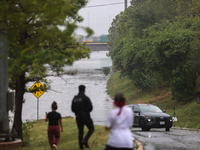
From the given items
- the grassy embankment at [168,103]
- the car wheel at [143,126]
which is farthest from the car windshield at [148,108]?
the grassy embankment at [168,103]

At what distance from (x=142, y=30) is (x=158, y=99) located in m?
12.3

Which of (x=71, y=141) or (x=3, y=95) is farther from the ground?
(x=3, y=95)

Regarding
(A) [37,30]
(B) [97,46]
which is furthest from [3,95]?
(B) [97,46]

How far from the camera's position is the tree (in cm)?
790

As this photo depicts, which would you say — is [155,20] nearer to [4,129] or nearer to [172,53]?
[172,53]

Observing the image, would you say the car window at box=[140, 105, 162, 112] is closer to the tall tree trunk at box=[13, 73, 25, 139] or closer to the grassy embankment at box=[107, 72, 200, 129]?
the grassy embankment at box=[107, 72, 200, 129]

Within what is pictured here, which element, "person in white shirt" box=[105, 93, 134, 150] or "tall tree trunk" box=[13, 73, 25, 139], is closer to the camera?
"person in white shirt" box=[105, 93, 134, 150]

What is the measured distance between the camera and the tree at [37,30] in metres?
7.90

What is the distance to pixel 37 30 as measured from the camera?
1048 cm

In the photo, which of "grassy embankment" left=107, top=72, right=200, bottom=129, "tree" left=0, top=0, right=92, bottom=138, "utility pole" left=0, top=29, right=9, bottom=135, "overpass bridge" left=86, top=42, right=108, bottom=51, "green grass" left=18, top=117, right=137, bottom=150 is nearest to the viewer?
"tree" left=0, top=0, right=92, bottom=138

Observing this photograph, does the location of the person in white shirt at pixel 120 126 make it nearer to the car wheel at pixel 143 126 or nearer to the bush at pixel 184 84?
the car wheel at pixel 143 126

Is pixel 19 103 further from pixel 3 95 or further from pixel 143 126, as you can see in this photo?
pixel 143 126

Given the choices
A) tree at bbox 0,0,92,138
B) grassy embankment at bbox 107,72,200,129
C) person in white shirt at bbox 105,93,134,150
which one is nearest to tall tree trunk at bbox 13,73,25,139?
tree at bbox 0,0,92,138

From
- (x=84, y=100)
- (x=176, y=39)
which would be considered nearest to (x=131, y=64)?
(x=176, y=39)
